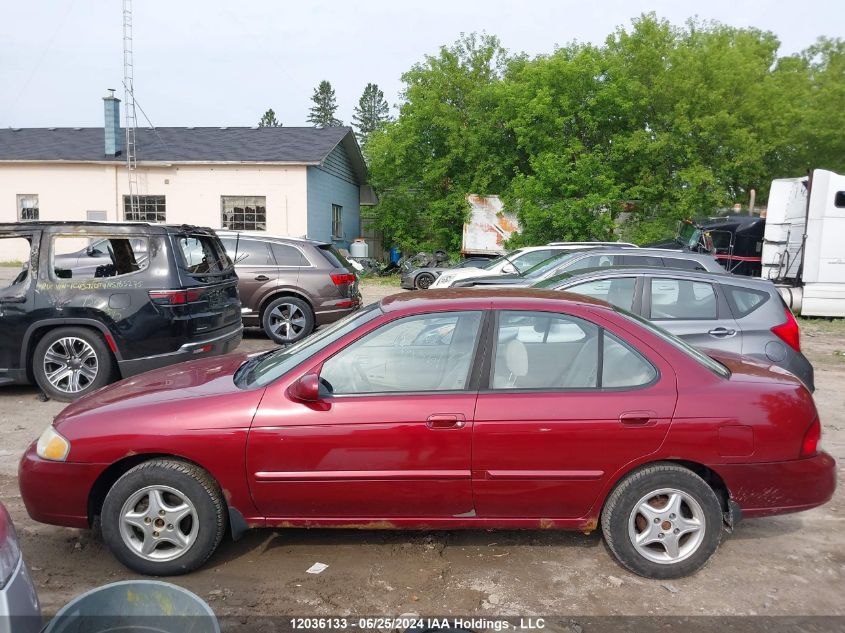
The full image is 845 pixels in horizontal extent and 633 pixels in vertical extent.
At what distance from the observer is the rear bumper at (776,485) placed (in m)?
3.60

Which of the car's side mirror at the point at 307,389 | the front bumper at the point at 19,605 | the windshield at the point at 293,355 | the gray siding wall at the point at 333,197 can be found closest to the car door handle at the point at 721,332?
the windshield at the point at 293,355

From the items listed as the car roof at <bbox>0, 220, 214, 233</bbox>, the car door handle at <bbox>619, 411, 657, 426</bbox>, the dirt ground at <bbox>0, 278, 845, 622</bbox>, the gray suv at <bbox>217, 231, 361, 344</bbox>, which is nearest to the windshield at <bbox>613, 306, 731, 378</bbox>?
the car door handle at <bbox>619, 411, 657, 426</bbox>

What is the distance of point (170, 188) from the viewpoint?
23.6 m

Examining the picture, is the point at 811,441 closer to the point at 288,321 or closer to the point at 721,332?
the point at 721,332

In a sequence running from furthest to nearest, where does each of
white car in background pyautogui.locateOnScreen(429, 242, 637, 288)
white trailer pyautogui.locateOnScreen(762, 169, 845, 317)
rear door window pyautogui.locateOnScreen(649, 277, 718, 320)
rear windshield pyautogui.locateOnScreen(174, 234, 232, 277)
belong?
white trailer pyautogui.locateOnScreen(762, 169, 845, 317)
white car in background pyautogui.locateOnScreen(429, 242, 637, 288)
rear windshield pyautogui.locateOnScreen(174, 234, 232, 277)
rear door window pyautogui.locateOnScreen(649, 277, 718, 320)

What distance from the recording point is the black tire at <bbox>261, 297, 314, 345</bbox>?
35.1 feet

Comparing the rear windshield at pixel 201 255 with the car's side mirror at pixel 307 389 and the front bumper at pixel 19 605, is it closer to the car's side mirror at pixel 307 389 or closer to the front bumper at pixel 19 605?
the car's side mirror at pixel 307 389

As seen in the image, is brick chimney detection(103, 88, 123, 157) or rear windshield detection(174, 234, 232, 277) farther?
brick chimney detection(103, 88, 123, 157)

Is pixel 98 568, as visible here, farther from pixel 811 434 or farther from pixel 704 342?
pixel 704 342

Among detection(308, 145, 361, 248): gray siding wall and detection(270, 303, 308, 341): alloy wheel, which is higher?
detection(308, 145, 361, 248): gray siding wall

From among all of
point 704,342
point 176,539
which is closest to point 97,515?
point 176,539

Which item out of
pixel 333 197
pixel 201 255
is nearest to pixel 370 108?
pixel 333 197

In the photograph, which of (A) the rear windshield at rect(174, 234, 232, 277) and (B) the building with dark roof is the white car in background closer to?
(A) the rear windshield at rect(174, 234, 232, 277)

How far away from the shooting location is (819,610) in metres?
3.39
